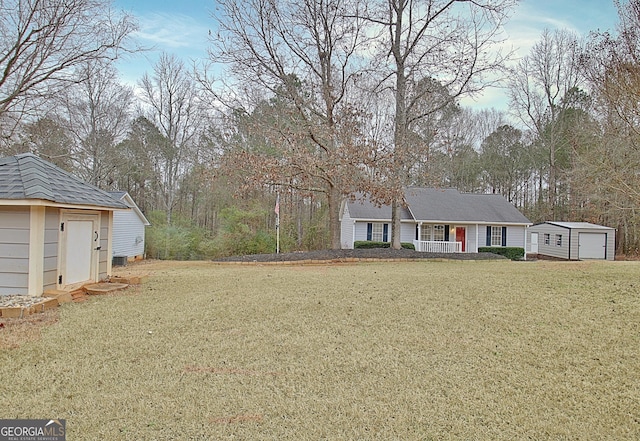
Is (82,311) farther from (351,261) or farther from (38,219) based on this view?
(351,261)

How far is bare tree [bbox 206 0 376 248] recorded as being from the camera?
14.1 metres

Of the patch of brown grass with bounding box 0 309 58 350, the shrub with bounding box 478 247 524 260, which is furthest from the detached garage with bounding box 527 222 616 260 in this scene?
the patch of brown grass with bounding box 0 309 58 350

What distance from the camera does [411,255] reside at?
14406mm

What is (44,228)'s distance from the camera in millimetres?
6273

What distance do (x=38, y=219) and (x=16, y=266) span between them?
794 millimetres

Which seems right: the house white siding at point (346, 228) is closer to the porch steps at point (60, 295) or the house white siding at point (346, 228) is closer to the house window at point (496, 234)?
the house window at point (496, 234)

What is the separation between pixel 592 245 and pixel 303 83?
58.4 feet

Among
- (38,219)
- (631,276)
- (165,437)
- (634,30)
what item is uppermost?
(634,30)

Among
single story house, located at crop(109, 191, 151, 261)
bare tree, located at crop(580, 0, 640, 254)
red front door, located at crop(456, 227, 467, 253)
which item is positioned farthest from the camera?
red front door, located at crop(456, 227, 467, 253)

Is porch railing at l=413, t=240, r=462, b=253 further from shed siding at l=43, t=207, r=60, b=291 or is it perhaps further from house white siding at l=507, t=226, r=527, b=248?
shed siding at l=43, t=207, r=60, b=291

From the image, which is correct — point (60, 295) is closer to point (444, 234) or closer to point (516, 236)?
point (444, 234)

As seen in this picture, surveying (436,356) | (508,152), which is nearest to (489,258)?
(436,356)

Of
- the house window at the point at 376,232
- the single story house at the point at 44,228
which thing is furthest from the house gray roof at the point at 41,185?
the house window at the point at 376,232

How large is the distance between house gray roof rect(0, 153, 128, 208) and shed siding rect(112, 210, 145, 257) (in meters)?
11.2
